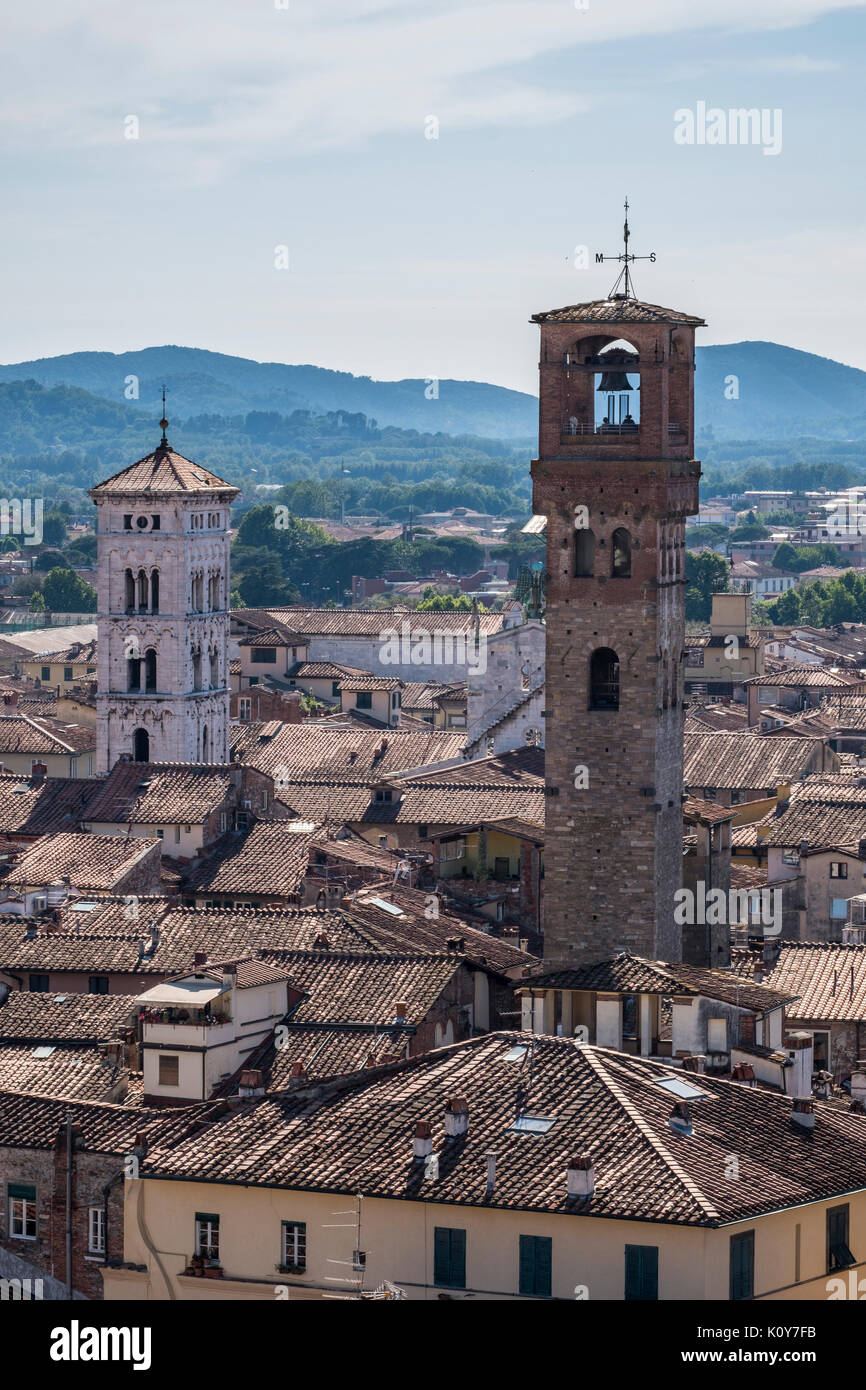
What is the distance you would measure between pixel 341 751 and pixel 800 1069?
1751 inches

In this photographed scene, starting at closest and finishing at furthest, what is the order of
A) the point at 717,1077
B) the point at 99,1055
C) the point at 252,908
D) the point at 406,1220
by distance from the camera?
the point at 406,1220 < the point at 717,1077 < the point at 99,1055 < the point at 252,908

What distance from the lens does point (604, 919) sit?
49312 millimetres

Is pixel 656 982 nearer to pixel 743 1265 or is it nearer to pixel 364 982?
pixel 364 982

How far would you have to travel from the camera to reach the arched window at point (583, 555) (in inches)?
1964

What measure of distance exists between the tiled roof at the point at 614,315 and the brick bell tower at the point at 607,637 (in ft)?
0.10

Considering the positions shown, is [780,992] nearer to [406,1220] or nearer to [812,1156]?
[812,1156]

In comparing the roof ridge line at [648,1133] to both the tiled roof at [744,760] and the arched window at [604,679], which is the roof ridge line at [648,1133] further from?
the tiled roof at [744,760]

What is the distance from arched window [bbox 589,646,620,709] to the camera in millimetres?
49875

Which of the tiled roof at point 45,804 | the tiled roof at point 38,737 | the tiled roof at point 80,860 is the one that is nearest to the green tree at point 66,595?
the tiled roof at point 38,737

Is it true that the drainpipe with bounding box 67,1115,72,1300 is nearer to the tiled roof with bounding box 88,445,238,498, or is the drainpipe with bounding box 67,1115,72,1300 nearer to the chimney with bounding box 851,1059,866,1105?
the chimney with bounding box 851,1059,866,1105

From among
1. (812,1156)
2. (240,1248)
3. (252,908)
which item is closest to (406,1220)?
(240,1248)

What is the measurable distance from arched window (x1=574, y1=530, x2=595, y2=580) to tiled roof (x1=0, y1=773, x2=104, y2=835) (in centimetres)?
2143

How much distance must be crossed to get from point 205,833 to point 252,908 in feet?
27.6

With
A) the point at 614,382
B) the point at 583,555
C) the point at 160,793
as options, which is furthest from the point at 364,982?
the point at 160,793
